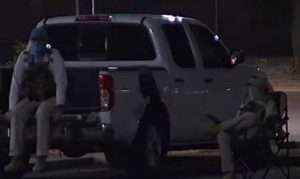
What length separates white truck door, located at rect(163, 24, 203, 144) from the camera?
38.7ft

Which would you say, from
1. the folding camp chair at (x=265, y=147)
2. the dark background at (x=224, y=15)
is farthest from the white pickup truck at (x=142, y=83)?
the dark background at (x=224, y=15)

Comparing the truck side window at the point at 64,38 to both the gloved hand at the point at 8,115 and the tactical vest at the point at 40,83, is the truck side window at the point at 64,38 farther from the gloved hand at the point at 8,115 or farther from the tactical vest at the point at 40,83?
the gloved hand at the point at 8,115

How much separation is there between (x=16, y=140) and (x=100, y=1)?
26311mm

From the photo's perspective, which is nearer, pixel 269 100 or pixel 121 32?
pixel 269 100

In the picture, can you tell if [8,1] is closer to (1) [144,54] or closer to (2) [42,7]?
(2) [42,7]

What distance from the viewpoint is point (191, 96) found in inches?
471

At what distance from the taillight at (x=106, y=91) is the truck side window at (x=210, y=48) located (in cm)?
202

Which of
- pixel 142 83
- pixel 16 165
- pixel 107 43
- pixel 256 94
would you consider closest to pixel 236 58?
pixel 107 43

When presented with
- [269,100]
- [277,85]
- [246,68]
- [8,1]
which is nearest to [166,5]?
[8,1]

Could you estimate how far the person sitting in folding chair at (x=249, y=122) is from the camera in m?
10.4

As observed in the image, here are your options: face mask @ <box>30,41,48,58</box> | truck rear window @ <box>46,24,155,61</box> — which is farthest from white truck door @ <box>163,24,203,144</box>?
face mask @ <box>30,41,48,58</box>

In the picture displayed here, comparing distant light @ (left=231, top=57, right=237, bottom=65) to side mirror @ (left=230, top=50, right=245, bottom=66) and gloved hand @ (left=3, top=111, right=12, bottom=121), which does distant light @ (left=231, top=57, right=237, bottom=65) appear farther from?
gloved hand @ (left=3, top=111, right=12, bottom=121)

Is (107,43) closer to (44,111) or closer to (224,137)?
(44,111)

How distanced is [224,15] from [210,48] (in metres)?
24.8
